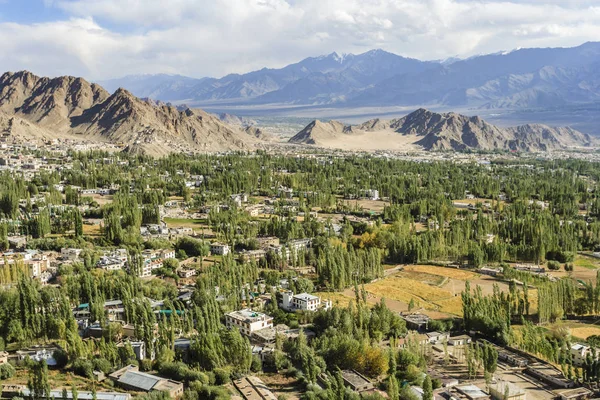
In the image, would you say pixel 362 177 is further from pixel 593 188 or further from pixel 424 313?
pixel 424 313

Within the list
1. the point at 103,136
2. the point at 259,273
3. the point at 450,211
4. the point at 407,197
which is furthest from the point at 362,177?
the point at 103,136

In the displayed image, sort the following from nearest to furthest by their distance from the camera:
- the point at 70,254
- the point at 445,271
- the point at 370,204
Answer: the point at 70,254 → the point at 445,271 → the point at 370,204

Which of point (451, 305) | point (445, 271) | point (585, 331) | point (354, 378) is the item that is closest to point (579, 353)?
point (585, 331)

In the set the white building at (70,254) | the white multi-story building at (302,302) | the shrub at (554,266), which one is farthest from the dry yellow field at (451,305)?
the white building at (70,254)

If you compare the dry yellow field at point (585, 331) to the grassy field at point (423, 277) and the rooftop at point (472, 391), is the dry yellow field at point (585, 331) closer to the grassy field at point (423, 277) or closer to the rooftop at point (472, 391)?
the rooftop at point (472, 391)

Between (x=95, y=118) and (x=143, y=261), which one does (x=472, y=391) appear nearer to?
(x=143, y=261)

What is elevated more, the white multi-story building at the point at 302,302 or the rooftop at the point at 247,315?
the rooftop at the point at 247,315

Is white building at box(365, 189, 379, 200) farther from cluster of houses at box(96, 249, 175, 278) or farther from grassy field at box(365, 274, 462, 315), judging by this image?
cluster of houses at box(96, 249, 175, 278)
